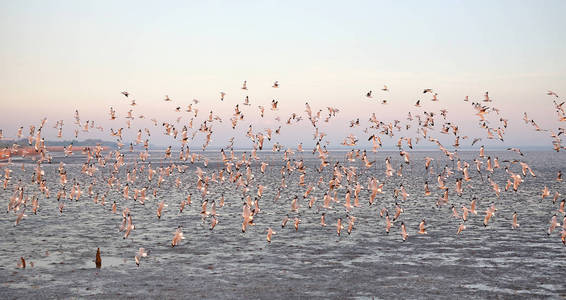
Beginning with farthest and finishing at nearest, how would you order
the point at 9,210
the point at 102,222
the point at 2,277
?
the point at 9,210 < the point at 102,222 < the point at 2,277

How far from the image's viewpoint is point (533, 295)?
2066cm

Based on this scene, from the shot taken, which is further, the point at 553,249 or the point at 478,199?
the point at 478,199

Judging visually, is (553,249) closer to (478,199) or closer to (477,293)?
(477,293)

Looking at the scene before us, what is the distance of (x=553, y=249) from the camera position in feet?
97.2

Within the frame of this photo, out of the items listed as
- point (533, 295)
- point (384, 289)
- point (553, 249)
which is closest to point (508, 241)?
point (553, 249)

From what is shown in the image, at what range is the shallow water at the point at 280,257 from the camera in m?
21.5

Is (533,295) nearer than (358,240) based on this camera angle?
Yes

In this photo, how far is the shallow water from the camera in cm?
2150

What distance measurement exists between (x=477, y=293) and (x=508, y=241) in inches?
512

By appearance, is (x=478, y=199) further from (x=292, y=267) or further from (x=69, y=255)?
(x=69, y=255)

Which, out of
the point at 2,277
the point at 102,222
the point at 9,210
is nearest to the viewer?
the point at 2,277

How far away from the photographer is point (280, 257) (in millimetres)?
27688

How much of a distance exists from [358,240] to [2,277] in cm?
1900

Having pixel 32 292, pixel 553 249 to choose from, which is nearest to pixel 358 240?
pixel 553 249
